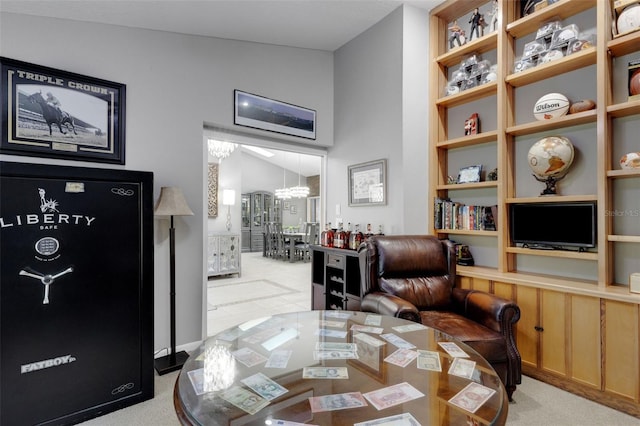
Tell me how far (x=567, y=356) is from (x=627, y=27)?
233 cm

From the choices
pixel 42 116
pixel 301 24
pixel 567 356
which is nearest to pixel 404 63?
pixel 301 24

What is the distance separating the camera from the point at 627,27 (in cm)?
218

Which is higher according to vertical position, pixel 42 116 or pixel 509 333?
pixel 42 116

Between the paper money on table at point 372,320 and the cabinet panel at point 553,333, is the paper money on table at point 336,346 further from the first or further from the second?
the cabinet panel at point 553,333

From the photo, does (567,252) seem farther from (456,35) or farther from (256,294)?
(256,294)

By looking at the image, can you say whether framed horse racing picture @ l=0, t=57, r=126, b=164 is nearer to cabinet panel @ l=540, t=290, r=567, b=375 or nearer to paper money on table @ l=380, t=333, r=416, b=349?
paper money on table @ l=380, t=333, r=416, b=349

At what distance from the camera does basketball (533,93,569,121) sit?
251cm

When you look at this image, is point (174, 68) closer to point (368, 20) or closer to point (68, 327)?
point (368, 20)

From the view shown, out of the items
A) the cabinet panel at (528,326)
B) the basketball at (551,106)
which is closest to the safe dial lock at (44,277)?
the cabinet panel at (528,326)

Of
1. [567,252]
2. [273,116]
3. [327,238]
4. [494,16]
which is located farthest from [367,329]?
[494,16]

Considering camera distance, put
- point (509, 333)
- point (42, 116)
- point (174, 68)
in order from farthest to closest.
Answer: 1. point (174, 68)
2. point (42, 116)
3. point (509, 333)

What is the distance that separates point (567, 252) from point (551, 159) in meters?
0.74

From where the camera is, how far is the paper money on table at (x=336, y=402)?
1051mm

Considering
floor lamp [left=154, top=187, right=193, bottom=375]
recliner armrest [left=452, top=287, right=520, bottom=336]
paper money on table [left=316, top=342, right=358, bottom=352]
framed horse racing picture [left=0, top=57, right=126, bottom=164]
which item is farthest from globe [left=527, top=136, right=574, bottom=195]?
framed horse racing picture [left=0, top=57, right=126, bottom=164]
